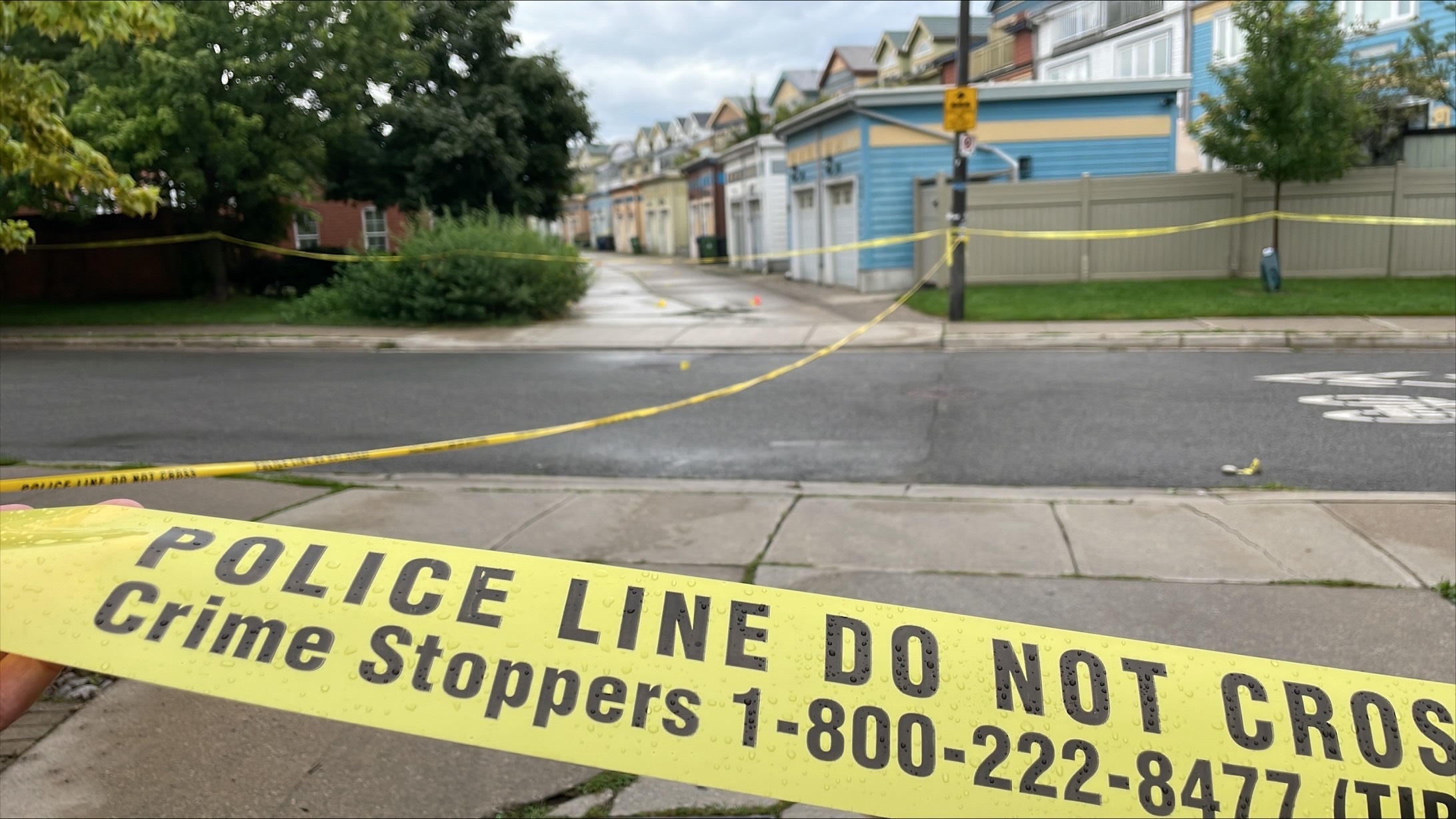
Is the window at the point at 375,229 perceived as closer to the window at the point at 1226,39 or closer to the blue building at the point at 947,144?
the blue building at the point at 947,144

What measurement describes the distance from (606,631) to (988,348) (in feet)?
42.5

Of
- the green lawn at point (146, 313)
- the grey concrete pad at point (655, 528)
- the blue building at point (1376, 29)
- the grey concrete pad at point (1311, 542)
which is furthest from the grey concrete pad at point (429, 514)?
the blue building at point (1376, 29)

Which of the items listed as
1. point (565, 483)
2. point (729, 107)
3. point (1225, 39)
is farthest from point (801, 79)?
point (565, 483)

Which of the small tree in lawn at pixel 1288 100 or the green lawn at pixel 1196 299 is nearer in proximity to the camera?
the green lawn at pixel 1196 299

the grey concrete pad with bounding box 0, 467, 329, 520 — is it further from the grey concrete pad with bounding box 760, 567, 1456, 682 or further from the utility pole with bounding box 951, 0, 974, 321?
the utility pole with bounding box 951, 0, 974, 321

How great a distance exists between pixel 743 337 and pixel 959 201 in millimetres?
3826

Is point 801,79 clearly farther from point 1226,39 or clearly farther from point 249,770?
point 249,770

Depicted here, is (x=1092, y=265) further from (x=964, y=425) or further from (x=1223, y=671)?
(x=1223, y=671)

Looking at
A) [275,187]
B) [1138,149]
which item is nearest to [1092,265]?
[1138,149]

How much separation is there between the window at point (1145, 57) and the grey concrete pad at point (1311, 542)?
31.7 metres

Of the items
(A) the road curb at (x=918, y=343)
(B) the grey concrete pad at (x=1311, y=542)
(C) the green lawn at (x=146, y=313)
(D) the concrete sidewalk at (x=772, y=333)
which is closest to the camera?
(B) the grey concrete pad at (x=1311, y=542)

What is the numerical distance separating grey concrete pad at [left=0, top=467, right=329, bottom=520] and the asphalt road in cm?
83

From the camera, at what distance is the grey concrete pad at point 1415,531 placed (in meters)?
5.09

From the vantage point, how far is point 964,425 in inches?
349
